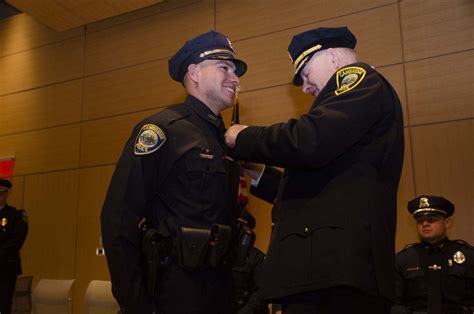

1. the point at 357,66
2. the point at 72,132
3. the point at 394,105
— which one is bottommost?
the point at 394,105

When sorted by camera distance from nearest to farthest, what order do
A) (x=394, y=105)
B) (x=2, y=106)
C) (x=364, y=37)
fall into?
(x=394, y=105)
(x=364, y=37)
(x=2, y=106)

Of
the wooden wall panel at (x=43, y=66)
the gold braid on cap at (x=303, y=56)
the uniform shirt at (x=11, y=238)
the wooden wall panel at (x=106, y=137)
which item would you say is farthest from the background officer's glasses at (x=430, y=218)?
the wooden wall panel at (x=43, y=66)

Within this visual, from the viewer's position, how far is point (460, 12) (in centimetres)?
398

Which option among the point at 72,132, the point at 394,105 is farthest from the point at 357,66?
the point at 72,132

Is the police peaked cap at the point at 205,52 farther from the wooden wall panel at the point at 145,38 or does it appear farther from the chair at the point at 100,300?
the wooden wall panel at the point at 145,38

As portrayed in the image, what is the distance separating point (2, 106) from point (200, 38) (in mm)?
5483

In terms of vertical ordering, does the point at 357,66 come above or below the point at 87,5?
below

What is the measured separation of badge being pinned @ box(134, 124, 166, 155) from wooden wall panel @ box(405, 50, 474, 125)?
291 cm

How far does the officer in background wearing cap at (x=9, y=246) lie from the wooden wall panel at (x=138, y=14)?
223cm

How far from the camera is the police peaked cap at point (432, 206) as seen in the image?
3.55m

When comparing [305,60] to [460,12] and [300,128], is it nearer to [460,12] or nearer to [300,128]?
[300,128]

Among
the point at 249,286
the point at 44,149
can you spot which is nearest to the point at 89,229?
the point at 44,149

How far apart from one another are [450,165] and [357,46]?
4.34 feet

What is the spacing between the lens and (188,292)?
1616 millimetres
